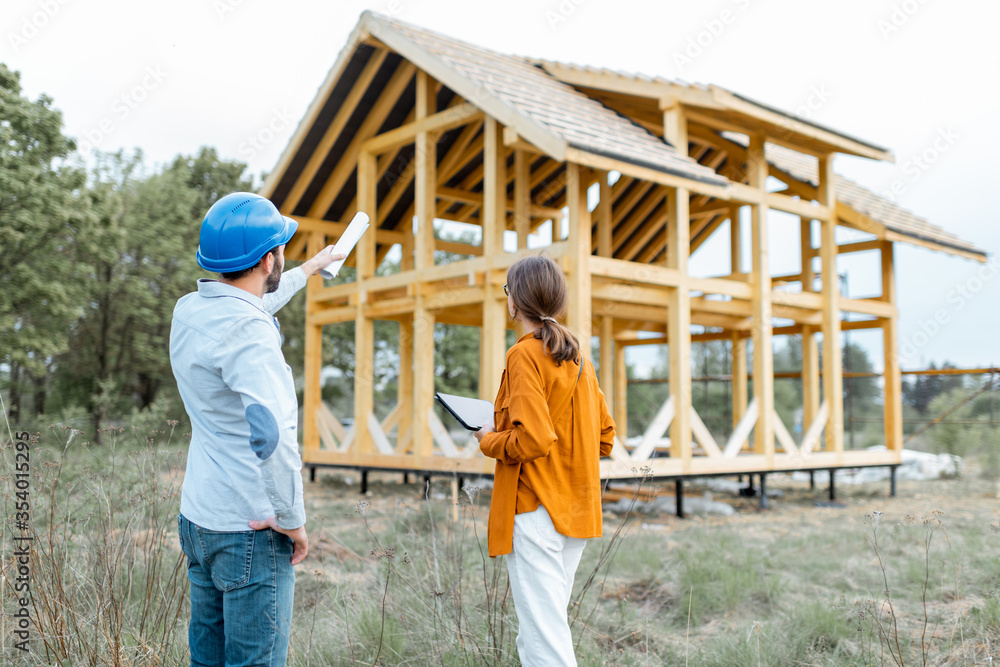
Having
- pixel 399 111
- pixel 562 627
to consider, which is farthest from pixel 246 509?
pixel 399 111

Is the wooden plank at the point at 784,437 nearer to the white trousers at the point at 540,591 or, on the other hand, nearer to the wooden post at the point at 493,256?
the wooden post at the point at 493,256

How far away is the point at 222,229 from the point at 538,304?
1090 millimetres

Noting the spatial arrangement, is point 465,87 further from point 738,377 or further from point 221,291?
point 738,377

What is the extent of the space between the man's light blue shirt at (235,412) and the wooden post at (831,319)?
10.7 metres

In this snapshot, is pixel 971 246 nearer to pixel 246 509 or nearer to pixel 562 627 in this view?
pixel 562 627

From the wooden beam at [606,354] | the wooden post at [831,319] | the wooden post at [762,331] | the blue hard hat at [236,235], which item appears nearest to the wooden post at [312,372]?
the wooden beam at [606,354]

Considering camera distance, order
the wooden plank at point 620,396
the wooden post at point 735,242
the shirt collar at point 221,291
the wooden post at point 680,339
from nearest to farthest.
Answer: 1. the shirt collar at point 221,291
2. the wooden post at point 680,339
3. the wooden post at point 735,242
4. the wooden plank at point 620,396

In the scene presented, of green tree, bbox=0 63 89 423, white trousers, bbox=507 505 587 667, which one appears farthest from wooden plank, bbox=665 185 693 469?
green tree, bbox=0 63 89 423

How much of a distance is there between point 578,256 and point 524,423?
6.03m

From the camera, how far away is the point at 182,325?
2.15 m

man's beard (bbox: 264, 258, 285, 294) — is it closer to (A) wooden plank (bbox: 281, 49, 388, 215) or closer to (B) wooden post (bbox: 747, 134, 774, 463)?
(B) wooden post (bbox: 747, 134, 774, 463)

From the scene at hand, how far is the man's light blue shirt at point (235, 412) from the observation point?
1973 mm

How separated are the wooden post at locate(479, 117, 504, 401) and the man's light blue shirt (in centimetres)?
671

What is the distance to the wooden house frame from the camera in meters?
8.76
